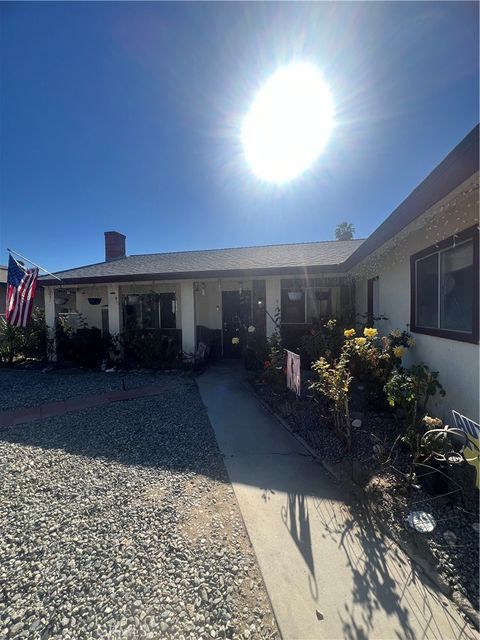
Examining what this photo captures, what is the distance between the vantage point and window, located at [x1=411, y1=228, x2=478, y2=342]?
3.04m

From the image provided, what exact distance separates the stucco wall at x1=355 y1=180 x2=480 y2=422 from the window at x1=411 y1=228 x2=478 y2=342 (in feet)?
0.41

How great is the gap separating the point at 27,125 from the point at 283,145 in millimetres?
5648

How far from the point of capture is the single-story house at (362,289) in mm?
2994

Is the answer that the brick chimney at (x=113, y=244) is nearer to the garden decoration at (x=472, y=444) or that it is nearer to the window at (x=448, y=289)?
the window at (x=448, y=289)

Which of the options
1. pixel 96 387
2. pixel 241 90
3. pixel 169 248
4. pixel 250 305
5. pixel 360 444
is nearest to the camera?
pixel 360 444

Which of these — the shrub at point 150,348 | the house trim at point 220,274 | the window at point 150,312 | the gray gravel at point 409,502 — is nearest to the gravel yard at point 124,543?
the gray gravel at point 409,502

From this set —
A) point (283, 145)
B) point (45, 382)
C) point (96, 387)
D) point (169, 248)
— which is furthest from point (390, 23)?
point (169, 248)

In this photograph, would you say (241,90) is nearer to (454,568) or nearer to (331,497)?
(331,497)

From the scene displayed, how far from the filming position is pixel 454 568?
5.93 feet

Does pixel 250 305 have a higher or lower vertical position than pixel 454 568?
higher

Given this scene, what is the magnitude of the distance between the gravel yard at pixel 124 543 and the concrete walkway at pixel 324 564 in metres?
0.16

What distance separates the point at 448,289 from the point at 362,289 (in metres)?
4.60

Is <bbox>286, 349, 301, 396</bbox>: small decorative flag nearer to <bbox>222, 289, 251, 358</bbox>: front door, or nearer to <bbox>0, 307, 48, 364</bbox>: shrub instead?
<bbox>222, 289, 251, 358</bbox>: front door

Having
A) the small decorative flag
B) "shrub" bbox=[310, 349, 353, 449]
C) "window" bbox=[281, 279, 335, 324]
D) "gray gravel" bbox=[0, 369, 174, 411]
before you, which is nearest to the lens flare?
"window" bbox=[281, 279, 335, 324]
